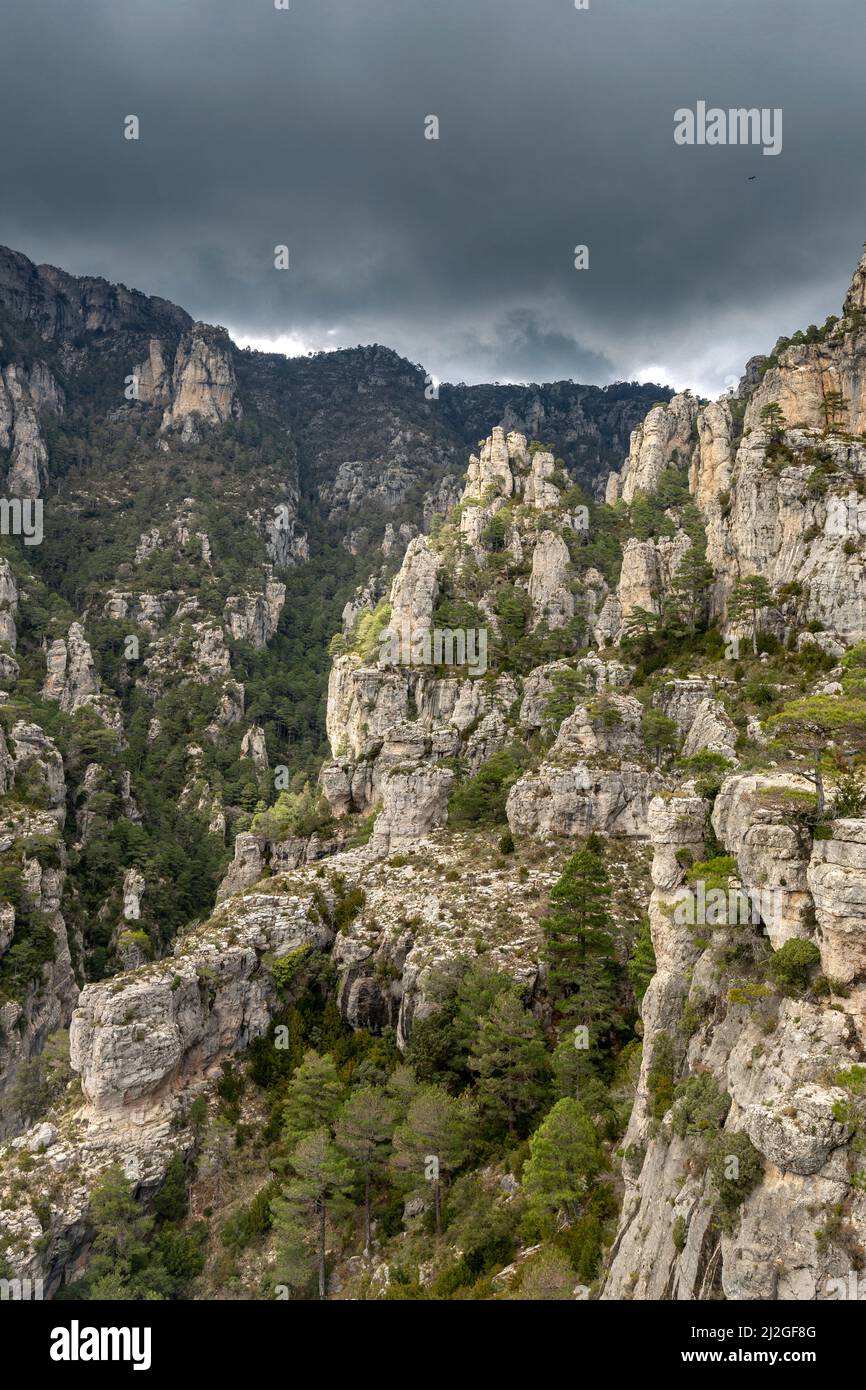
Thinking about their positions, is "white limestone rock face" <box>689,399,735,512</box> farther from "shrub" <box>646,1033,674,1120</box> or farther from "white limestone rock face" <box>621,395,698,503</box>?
"shrub" <box>646,1033,674,1120</box>

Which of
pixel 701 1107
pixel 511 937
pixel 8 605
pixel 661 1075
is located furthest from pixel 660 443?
pixel 701 1107

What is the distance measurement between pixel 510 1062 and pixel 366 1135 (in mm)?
8299

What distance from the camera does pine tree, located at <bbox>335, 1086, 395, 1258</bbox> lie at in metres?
35.4

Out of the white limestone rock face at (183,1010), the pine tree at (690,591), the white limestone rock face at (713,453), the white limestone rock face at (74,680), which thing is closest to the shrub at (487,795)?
the white limestone rock face at (183,1010)

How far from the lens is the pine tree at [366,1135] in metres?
35.4

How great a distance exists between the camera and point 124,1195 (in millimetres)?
36594

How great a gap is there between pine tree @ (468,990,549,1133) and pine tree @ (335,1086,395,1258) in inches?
200

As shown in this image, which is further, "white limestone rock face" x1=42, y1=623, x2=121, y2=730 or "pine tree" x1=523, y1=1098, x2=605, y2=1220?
"white limestone rock face" x1=42, y1=623, x2=121, y2=730

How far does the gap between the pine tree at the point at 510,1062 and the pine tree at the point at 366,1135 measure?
5.09 metres

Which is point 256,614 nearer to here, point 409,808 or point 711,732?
point 409,808

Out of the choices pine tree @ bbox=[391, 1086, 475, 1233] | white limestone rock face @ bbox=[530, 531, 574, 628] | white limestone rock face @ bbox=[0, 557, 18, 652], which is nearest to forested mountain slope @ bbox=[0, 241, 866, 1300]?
pine tree @ bbox=[391, 1086, 475, 1233]
